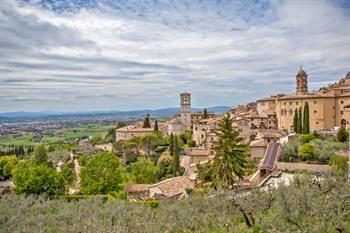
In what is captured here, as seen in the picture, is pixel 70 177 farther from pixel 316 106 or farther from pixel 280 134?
pixel 316 106

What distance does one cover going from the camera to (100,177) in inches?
1271

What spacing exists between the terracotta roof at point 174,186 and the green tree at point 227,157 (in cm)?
701

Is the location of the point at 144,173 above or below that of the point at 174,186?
below

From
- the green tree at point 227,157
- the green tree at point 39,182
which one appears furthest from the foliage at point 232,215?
the green tree at point 39,182

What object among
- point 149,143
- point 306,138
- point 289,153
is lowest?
point 149,143

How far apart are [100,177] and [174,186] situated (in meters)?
7.66

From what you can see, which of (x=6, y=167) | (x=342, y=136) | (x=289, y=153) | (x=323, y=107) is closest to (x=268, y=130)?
(x=323, y=107)

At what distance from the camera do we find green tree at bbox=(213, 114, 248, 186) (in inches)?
987

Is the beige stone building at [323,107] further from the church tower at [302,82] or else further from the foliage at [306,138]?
the foliage at [306,138]

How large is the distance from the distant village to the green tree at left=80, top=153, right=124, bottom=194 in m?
2.06

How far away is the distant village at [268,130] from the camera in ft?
99.3

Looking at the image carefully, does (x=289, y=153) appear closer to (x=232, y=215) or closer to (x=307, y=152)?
(x=307, y=152)

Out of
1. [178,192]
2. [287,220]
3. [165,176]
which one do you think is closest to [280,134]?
[165,176]

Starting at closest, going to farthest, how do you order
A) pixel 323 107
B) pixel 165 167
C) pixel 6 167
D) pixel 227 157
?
1. pixel 227 157
2. pixel 165 167
3. pixel 323 107
4. pixel 6 167
